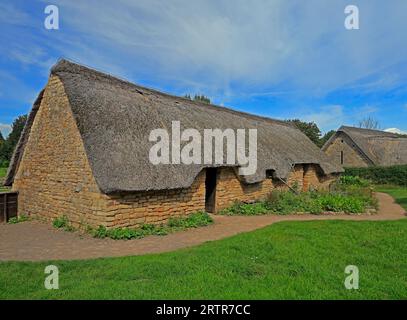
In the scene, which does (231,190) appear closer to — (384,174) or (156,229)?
(156,229)

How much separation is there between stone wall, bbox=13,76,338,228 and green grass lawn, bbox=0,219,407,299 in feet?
8.77

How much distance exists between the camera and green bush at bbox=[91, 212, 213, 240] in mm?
8352

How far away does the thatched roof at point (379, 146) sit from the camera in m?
31.4

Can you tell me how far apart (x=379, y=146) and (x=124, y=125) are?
31.5 metres

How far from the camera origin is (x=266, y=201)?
45.3 ft

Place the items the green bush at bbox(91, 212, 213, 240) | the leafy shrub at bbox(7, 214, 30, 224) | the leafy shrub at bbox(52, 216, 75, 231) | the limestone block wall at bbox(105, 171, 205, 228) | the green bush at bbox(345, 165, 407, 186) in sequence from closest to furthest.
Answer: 1. the green bush at bbox(91, 212, 213, 240)
2. the limestone block wall at bbox(105, 171, 205, 228)
3. the leafy shrub at bbox(52, 216, 75, 231)
4. the leafy shrub at bbox(7, 214, 30, 224)
5. the green bush at bbox(345, 165, 407, 186)

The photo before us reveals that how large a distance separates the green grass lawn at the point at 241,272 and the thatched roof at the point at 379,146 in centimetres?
2677

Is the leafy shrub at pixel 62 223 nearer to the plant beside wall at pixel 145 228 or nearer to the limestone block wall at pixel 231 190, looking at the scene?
the plant beside wall at pixel 145 228

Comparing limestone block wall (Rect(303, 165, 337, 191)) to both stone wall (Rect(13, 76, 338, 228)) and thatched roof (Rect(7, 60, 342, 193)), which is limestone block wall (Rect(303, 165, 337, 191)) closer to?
thatched roof (Rect(7, 60, 342, 193))

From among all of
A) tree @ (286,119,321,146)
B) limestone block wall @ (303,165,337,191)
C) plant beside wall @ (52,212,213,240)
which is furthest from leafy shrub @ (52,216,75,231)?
tree @ (286,119,321,146)

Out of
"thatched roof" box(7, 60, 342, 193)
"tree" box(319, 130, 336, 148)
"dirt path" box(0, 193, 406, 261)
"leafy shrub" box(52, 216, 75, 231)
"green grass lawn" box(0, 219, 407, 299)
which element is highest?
"tree" box(319, 130, 336, 148)

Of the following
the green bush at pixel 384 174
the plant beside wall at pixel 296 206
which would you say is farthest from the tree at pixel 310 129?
the plant beside wall at pixel 296 206
